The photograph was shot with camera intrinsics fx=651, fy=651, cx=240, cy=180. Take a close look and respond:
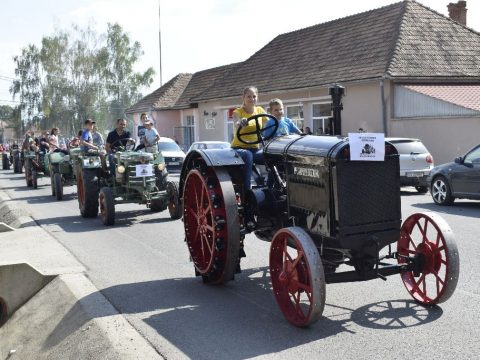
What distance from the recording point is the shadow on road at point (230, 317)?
5.04 meters

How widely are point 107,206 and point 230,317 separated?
631 centimetres

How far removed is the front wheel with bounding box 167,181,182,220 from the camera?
12.1 metres

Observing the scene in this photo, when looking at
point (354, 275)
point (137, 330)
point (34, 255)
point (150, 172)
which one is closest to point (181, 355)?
point (137, 330)

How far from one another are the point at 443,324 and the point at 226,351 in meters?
1.78

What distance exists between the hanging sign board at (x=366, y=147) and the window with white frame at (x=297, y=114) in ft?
75.4

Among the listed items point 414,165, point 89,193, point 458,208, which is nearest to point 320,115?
point 414,165

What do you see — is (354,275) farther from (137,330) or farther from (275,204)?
(137,330)

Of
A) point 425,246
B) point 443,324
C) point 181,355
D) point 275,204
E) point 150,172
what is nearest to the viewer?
point 181,355

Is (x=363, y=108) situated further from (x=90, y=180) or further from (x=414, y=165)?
(x=90, y=180)

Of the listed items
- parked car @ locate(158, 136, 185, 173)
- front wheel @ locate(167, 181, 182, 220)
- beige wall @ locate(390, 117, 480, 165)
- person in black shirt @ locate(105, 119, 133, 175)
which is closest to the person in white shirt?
person in black shirt @ locate(105, 119, 133, 175)

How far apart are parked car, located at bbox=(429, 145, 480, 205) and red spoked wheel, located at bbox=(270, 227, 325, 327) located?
29.1 ft

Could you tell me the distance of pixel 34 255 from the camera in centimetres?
898

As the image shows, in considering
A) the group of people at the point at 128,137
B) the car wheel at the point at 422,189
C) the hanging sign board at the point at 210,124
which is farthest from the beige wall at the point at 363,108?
the hanging sign board at the point at 210,124

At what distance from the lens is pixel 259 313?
581 centimetres
